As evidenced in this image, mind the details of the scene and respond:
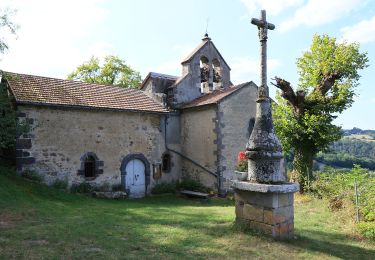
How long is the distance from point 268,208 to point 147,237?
8.41 feet

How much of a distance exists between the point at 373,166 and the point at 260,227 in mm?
52599

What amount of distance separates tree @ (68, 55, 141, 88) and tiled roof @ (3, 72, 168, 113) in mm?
13254

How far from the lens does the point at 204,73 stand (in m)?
18.2

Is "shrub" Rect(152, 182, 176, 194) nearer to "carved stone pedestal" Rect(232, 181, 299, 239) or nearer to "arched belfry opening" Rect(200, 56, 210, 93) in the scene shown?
"arched belfry opening" Rect(200, 56, 210, 93)

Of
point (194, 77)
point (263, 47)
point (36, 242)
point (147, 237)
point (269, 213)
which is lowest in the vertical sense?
point (147, 237)

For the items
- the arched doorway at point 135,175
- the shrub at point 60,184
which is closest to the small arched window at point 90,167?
the shrub at point 60,184

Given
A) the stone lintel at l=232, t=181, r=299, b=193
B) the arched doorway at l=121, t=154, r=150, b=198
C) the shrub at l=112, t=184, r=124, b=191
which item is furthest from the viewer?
the arched doorway at l=121, t=154, r=150, b=198

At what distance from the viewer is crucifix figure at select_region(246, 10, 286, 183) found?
6348 mm

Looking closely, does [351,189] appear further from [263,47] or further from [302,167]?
[263,47]

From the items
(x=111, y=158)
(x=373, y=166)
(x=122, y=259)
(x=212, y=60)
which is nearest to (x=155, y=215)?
(x=122, y=259)

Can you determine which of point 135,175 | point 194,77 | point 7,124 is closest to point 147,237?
point 7,124

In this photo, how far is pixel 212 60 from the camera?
59.2 feet

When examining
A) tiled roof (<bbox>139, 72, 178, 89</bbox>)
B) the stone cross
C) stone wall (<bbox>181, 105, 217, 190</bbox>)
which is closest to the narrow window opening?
stone wall (<bbox>181, 105, 217, 190</bbox>)

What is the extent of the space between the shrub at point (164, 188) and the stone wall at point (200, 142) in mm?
1167
